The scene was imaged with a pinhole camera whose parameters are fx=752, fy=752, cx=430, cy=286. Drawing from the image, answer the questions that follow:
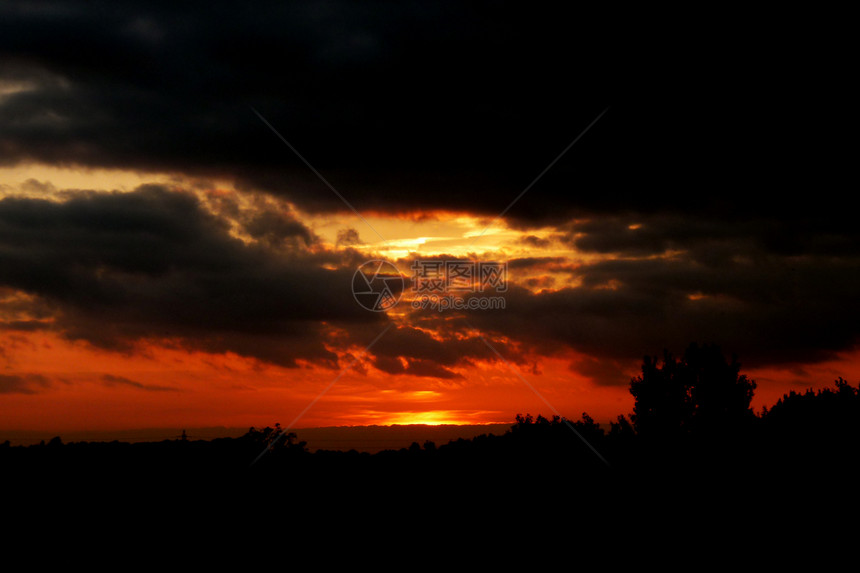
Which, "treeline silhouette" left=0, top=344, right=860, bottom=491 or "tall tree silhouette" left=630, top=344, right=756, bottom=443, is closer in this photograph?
"treeline silhouette" left=0, top=344, right=860, bottom=491

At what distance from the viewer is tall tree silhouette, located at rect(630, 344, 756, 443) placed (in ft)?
241

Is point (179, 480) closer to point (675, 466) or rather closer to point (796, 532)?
point (675, 466)

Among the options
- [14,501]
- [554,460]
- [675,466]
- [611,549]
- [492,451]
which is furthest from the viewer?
[492,451]

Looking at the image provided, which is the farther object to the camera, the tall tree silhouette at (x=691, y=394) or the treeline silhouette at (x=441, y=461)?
the tall tree silhouette at (x=691, y=394)

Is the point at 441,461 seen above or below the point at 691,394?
below

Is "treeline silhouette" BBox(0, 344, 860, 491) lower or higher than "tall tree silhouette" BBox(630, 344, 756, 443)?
lower

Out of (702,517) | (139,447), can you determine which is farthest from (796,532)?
(139,447)

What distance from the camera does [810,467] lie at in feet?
90.7

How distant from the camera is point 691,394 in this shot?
75.6 m

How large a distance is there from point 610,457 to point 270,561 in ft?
58.5

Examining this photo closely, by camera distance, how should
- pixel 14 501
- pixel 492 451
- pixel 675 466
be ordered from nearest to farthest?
1. pixel 14 501
2. pixel 675 466
3. pixel 492 451

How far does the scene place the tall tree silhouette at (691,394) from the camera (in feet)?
241

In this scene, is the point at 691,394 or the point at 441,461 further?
the point at 691,394

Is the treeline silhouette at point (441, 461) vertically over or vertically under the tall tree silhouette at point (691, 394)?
under
